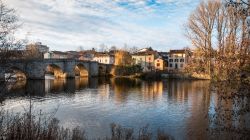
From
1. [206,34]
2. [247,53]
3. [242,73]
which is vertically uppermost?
[206,34]

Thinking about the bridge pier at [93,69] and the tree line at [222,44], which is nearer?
the tree line at [222,44]

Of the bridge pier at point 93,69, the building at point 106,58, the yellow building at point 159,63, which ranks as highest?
the building at point 106,58

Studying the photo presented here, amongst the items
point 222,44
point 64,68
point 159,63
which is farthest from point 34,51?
point 222,44

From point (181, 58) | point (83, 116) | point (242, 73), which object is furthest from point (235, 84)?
point (181, 58)

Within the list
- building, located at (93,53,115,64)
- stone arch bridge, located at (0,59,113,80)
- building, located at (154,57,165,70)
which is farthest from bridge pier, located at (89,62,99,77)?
building, located at (93,53,115,64)

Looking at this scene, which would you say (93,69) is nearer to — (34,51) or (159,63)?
(34,51)

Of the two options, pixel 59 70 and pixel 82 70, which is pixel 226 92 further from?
pixel 82 70

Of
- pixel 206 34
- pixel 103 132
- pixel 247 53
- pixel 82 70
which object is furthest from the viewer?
pixel 82 70

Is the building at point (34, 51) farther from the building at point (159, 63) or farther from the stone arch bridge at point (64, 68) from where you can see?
the building at point (159, 63)

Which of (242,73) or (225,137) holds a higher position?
(242,73)

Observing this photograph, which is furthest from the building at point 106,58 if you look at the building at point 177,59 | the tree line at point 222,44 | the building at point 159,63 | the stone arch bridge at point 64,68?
the tree line at point 222,44

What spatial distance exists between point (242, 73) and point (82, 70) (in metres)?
62.8

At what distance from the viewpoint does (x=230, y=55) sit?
7.95m

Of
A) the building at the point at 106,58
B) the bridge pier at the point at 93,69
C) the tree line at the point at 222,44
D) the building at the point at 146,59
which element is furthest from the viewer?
the building at the point at 106,58
